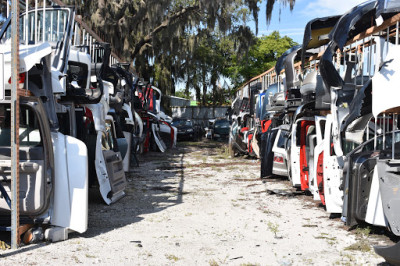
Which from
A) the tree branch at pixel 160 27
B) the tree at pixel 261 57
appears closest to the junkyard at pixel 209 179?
the tree branch at pixel 160 27

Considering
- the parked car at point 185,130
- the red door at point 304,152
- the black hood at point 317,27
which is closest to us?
the black hood at point 317,27

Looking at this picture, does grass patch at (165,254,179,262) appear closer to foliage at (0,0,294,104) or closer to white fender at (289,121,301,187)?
white fender at (289,121,301,187)

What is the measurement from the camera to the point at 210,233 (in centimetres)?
613

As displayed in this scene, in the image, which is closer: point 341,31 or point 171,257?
point 171,257

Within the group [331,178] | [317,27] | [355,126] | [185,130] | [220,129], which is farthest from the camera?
[220,129]

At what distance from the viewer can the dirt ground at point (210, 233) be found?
197 inches

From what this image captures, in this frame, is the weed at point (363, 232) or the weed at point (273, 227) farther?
the weed at point (273, 227)

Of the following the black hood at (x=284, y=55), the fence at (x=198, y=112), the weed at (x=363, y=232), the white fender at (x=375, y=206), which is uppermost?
the black hood at (x=284, y=55)

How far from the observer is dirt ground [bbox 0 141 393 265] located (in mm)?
5008

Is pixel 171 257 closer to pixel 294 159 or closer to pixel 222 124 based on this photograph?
pixel 294 159

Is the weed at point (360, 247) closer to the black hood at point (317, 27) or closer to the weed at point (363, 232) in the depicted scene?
the weed at point (363, 232)

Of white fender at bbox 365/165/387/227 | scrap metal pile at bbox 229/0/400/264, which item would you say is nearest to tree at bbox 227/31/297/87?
scrap metal pile at bbox 229/0/400/264

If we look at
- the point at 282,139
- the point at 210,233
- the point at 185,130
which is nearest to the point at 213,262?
the point at 210,233

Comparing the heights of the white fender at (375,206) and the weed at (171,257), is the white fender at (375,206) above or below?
above
